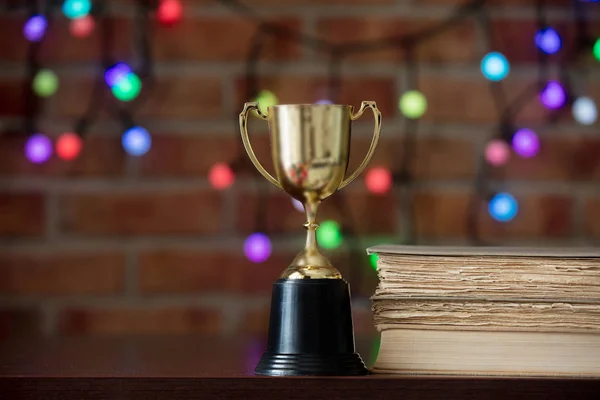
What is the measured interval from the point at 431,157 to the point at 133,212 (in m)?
0.52

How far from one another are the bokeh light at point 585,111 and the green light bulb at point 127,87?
2.47 feet

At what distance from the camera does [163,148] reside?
5.49 ft

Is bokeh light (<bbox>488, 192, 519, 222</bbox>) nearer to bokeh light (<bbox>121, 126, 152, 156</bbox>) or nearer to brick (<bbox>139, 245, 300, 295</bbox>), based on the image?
brick (<bbox>139, 245, 300, 295</bbox>)

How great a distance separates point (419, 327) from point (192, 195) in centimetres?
83

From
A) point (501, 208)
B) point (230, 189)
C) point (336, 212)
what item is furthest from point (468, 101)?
point (230, 189)

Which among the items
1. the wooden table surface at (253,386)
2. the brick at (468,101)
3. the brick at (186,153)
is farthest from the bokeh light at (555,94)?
the wooden table surface at (253,386)

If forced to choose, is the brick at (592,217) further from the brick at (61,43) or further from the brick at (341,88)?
the brick at (61,43)

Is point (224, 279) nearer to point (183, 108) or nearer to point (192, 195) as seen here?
point (192, 195)

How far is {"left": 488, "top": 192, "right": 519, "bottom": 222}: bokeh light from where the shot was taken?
1658 mm

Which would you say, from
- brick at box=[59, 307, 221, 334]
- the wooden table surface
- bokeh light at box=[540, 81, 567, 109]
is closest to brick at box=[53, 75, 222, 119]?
brick at box=[59, 307, 221, 334]

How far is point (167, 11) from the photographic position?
1.68 m

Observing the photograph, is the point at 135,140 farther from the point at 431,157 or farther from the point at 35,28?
the point at 431,157


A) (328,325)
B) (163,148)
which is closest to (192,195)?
(163,148)

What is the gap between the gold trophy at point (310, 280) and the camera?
2.97 ft
